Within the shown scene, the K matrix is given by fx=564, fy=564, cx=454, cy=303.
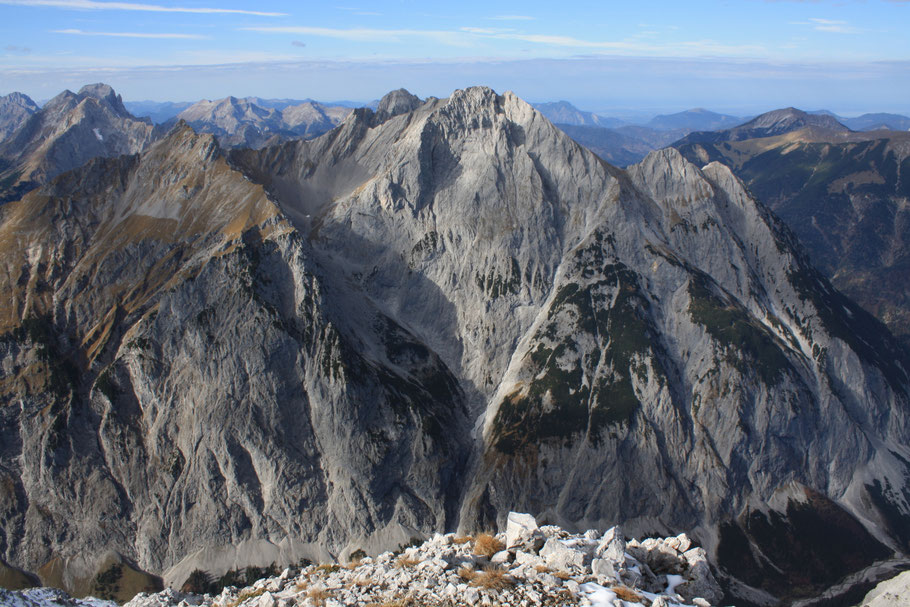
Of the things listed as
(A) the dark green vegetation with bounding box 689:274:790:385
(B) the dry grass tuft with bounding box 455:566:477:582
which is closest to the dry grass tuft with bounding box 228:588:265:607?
(B) the dry grass tuft with bounding box 455:566:477:582

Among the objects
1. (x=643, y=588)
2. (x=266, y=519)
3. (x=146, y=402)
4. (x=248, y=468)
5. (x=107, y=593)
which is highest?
(x=643, y=588)

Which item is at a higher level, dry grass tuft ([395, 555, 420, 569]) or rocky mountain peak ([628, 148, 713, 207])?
rocky mountain peak ([628, 148, 713, 207])

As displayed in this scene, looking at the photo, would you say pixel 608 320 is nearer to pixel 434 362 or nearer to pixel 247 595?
pixel 434 362

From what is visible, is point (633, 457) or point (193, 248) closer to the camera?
point (633, 457)

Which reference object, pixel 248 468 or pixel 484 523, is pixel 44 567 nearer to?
pixel 248 468

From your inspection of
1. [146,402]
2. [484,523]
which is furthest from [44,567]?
[484,523]

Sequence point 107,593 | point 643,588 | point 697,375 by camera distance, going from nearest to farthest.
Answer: point 643,588 < point 107,593 < point 697,375

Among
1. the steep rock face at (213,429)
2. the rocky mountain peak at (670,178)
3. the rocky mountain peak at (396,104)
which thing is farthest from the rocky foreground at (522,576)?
the rocky mountain peak at (396,104)

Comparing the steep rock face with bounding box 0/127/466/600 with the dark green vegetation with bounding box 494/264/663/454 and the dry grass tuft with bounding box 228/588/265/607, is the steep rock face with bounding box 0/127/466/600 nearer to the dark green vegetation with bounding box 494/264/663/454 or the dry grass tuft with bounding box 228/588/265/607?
the dark green vegetation with bounding box 494/264/663/454
